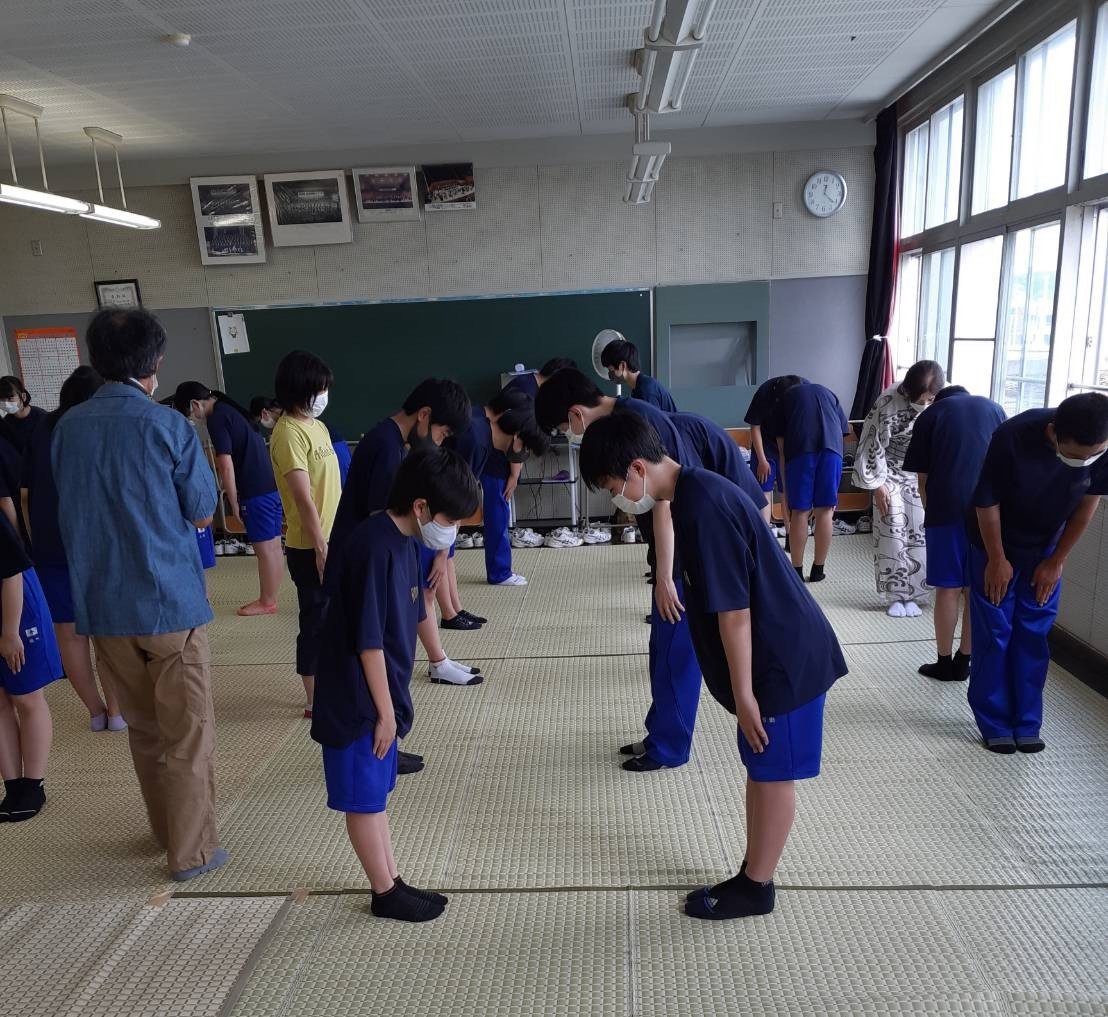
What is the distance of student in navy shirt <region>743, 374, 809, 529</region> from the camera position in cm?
502

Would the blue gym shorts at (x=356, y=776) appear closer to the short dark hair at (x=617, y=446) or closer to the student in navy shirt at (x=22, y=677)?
the short dark hair at (x=617, y=446)

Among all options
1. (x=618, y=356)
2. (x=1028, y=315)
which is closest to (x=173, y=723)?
(x=618, y=356)

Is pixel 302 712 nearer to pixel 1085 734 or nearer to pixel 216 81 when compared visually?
pixel 1085 734

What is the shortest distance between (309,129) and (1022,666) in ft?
20.2

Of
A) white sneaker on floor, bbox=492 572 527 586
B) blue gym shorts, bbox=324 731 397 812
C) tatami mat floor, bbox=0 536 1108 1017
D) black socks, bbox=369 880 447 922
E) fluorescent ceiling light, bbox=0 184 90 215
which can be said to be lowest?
white sneaker on floor, bbox=492 572 527 586

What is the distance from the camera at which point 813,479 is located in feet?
16.0

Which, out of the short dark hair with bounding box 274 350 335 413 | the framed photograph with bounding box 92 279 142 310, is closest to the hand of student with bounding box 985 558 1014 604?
the short dark hair with bounding box 274 350 335 413

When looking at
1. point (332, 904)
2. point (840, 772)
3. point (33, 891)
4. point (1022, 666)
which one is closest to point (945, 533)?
point (1022, 666)

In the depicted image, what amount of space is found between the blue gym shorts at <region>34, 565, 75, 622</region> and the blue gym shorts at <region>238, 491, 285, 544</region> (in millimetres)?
1526

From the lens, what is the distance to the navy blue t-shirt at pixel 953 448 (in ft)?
10.8

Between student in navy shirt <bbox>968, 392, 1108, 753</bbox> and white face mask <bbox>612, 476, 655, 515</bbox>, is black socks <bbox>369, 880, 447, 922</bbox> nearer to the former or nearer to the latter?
white face mask <bbox>612, 476, 655, 515</bbox>

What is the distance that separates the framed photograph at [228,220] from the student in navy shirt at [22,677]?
515 cm

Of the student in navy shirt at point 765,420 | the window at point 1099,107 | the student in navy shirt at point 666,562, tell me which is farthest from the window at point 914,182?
the student in navy shirt at point 666,562

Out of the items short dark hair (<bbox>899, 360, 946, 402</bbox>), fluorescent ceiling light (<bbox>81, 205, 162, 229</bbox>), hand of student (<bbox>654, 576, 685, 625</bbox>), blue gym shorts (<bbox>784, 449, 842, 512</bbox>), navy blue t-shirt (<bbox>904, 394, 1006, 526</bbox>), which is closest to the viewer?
hand of student (<bbox>654, 576, 685, 625</bbox>)
